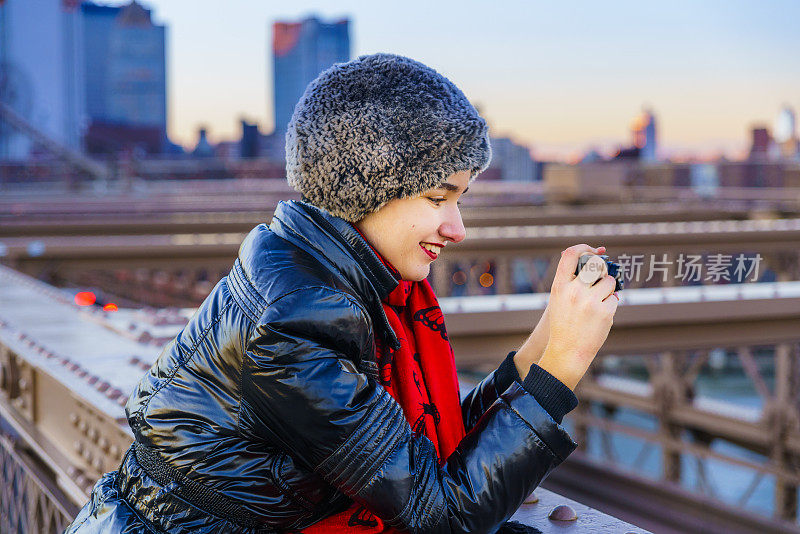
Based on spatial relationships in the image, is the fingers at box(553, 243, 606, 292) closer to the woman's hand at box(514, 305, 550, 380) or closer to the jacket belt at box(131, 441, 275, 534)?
the woman's hand at box(514, 305, 550, 380)

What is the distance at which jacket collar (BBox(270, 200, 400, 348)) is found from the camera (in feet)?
5.38

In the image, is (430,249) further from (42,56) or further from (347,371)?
(42,56)

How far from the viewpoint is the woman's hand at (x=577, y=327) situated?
1.60 meters

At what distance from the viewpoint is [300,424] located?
4.89 feet

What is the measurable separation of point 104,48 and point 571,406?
187 metres

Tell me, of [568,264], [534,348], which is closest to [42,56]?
[534,348]

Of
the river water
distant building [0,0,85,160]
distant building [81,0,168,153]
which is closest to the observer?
the river water

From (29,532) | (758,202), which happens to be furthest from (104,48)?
(29,532)

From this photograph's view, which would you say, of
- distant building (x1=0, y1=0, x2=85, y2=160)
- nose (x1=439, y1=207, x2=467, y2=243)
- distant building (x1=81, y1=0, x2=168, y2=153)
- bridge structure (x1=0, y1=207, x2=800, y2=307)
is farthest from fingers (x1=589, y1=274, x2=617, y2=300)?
distant building (x1=81, y1=0, x2=168, y2=153)

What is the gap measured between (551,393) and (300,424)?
421mm

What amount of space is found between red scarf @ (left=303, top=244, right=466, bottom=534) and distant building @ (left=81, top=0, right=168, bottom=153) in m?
164

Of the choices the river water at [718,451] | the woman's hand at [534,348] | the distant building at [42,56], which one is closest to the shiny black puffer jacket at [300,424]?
the woman's hand at [534,348]

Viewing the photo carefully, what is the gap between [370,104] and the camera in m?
1.61

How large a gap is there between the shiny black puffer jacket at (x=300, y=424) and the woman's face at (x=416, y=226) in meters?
0.05
